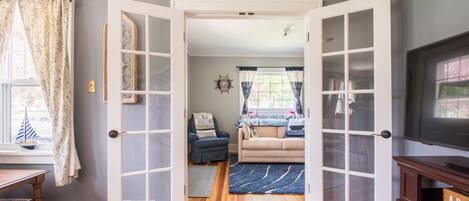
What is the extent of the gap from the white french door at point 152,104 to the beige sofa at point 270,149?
260 centimetres

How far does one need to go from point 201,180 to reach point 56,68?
2306 mm

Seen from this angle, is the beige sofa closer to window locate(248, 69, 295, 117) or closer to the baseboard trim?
the baseboard trim

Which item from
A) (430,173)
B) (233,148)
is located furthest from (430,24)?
(233,148)

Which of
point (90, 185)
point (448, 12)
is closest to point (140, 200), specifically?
point (90, 185)

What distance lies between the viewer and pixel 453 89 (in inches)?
47.7

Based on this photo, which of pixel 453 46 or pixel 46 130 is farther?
pixel 46 130

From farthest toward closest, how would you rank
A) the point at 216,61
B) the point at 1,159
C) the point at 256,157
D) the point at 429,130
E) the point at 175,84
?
the point at 216,61, the point at 256,157, the point at 1,159, the point at 175,84, the point at 429,130

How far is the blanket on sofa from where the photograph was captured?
16.1 feet

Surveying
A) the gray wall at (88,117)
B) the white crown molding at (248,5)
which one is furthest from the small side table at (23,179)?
the white crown molding at (248,5)

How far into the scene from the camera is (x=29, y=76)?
2.23 metres

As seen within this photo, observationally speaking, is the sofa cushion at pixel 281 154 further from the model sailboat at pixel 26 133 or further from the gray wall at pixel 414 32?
the model sailboat at pixel 26 133

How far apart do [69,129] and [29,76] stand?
2.38ft

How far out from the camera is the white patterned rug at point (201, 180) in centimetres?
299

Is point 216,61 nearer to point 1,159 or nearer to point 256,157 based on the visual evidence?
point 256,157
